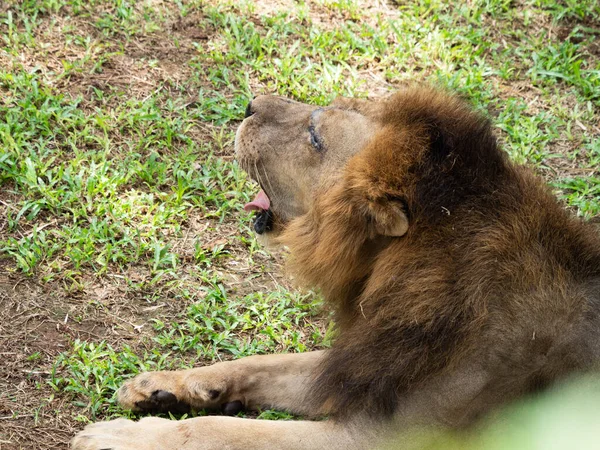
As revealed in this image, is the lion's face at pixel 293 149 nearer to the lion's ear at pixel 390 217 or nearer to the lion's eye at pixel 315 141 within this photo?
the lion's eye at pixel 315 141

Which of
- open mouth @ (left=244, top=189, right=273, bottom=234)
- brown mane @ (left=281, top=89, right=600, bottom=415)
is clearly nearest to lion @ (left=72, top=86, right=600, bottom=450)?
brown mane @ (left=281, top=89, right=600, bottom=415)

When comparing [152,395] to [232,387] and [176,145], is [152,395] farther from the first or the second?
[176,145]

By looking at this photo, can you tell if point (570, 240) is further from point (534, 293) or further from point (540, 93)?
point (540, 93)

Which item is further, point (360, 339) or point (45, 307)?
point (45, 307)

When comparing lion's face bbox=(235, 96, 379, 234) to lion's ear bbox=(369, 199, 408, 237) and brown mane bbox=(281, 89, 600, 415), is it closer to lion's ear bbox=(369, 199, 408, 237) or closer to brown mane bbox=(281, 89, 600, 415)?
brown mane bbox=(281, 89, 600, 415)

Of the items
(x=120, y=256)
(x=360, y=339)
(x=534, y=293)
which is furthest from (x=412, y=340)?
(x=120, y=256)

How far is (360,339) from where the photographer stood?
3799 mm

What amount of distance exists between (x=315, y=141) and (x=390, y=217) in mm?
826

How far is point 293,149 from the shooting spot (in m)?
4.45

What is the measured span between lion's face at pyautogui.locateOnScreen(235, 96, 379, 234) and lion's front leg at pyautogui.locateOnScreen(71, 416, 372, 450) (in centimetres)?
108

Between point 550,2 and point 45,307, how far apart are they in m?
5.00

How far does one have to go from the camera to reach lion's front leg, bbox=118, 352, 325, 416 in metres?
4.32

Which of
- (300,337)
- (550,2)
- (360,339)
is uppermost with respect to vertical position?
(550,2)

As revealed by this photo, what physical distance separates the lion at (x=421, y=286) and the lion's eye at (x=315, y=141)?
0.05 feet
